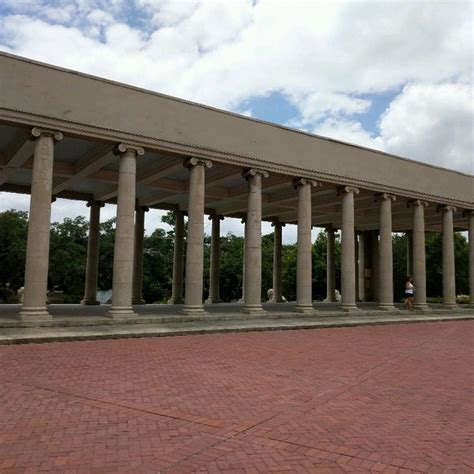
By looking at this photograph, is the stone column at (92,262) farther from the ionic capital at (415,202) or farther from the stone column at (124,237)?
the ionic capital at (415,202)

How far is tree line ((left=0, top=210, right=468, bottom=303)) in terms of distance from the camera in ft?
165

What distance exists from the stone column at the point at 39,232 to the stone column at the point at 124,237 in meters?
2.96

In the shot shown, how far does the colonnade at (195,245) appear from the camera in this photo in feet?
61.1

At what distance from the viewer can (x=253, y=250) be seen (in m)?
24.7

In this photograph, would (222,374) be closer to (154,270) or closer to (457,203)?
(457,203)

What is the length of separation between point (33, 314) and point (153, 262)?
136 feet

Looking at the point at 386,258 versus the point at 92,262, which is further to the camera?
the point at 92,262

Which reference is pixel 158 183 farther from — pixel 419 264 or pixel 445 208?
pixel 445 208

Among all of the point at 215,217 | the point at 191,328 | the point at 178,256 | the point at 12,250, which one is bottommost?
the point at 191,328

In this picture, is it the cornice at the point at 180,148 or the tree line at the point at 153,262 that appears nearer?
the cornice at the point at 180,148

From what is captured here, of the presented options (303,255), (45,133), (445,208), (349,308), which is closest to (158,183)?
(303,255)

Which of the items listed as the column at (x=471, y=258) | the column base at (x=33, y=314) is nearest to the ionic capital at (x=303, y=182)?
the column base at (x=33, y=314)

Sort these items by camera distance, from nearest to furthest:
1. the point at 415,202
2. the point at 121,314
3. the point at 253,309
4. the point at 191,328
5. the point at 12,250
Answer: the point at 191,328 → the point at 121,314 → the point at 253,309 → the point at 415,202 → the point at 12,250

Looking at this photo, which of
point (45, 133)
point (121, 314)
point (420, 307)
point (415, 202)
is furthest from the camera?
point (415, 202)
